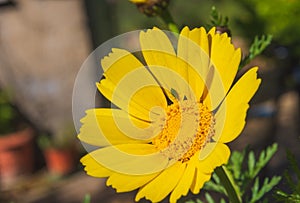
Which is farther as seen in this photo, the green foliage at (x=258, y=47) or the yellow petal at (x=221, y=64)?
the green foliage at (x=258, y=47)

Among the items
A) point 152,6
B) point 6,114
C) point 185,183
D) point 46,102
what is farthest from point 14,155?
point 185,183

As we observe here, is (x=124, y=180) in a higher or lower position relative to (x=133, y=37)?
higher

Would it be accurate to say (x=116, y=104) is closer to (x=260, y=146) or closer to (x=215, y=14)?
(x=215, y=14)

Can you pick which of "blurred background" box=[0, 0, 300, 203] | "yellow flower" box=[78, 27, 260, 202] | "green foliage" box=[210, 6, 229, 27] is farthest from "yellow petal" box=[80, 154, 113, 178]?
"blurred background" box=[0, 0, 300, 203]

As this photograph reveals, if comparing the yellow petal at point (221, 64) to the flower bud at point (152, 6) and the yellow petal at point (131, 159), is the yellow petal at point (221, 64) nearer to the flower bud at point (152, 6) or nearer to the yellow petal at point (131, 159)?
the yellow petal at point (131, 159)

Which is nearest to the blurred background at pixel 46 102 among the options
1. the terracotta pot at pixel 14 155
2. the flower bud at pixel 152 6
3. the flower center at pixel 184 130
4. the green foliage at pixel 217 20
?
the terracotta pot at pixel 14 155

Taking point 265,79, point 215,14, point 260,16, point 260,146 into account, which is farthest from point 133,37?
point 215,14

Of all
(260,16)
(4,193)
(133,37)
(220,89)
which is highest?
(220,89)
